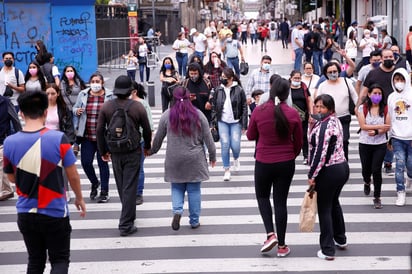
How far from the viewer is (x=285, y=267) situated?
7.39 meters

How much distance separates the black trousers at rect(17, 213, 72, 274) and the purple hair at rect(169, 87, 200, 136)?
9.02 ft

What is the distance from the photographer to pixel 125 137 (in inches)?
333

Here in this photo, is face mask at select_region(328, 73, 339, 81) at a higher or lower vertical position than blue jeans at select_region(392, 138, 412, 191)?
higher

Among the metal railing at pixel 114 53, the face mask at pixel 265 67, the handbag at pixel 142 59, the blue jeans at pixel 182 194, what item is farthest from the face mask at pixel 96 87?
the metal railing at pixel 114 53

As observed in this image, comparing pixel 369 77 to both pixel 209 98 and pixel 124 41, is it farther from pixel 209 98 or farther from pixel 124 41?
pixel 124 41

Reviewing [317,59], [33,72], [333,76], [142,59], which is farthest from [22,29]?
[333,76]

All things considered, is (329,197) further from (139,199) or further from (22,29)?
(22,29)

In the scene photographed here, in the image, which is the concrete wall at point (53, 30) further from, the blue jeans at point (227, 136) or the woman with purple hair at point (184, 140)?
the woman with purple hair at point (184, 140)

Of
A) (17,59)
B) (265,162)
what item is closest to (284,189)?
(265,162)

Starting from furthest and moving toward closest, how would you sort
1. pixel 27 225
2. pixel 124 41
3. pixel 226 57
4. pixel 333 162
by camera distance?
pixel 124 41 → pixel 226 57 → pixel 333 162 → pixel 27 225

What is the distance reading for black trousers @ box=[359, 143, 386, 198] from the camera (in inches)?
377

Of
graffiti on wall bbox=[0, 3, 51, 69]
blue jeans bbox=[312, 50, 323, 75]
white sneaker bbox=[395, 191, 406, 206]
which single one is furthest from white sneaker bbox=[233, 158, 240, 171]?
blue jeans bbox=[312, 50, 323, 75]

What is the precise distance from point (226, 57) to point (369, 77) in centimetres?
1308

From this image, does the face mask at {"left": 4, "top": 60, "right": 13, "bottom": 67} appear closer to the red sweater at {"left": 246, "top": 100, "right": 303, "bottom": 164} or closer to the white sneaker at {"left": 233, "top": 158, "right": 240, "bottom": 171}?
the white sneaker at {"left": 233, "top": 158, "right": 240, "bottom": 171}
